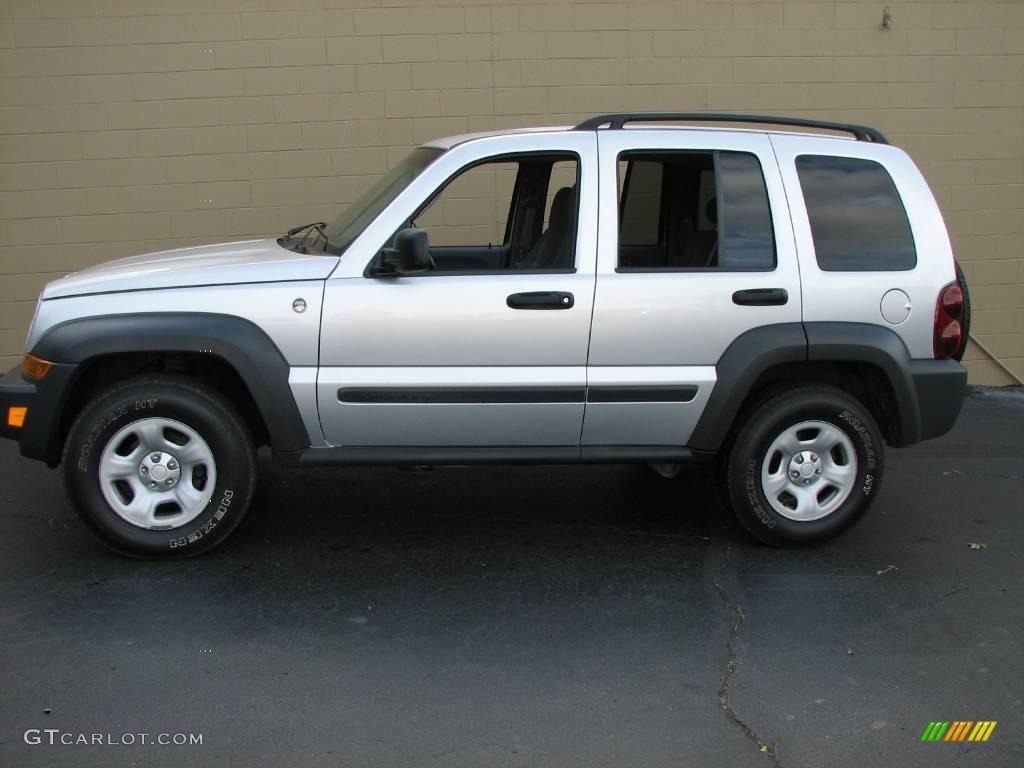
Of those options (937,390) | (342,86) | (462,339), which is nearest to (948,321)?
(937,390)

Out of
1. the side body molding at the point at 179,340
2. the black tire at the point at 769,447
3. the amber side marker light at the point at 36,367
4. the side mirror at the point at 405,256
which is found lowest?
the black tire at the point at 769,447

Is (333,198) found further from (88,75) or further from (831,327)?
(831,327)

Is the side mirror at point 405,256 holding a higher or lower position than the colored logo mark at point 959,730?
higher

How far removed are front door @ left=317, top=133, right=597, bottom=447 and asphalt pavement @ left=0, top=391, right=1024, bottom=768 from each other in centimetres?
67

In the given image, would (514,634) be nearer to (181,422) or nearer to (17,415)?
(181,422)

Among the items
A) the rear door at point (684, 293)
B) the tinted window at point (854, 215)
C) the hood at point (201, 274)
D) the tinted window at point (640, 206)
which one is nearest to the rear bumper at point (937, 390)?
the tinted window at point (854, 215)

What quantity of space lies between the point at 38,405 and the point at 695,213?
127 inches

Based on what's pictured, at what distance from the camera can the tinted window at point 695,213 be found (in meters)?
5.21

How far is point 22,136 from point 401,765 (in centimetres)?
642

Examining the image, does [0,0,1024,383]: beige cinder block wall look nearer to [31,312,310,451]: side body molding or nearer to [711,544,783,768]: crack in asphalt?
[31,312,310,451]: side body molding

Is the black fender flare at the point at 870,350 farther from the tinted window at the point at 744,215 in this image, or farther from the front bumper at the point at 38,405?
the front bumper at the point at 38,405

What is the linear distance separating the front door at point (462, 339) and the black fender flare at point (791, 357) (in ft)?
2.09

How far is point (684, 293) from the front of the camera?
5.06 meters

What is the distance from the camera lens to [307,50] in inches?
323
